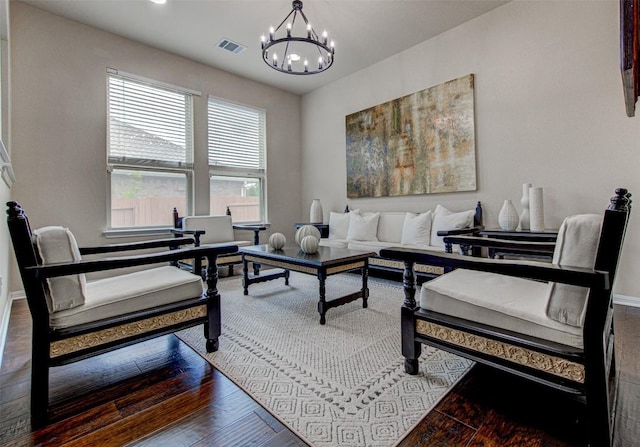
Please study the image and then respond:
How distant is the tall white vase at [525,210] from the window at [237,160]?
391 centimetres

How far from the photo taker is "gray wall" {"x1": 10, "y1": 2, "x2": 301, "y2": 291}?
10.9ft

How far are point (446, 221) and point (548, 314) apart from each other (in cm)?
253

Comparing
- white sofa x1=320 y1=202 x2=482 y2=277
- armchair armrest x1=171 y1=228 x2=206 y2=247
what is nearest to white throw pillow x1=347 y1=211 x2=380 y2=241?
white sofa x1=320 y1=202 x2=482 y2=277

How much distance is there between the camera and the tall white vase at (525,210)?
3174mm

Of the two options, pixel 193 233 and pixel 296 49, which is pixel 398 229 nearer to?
pixel 193 233

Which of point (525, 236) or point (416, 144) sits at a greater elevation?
point (416, 144)

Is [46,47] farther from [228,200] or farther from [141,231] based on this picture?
[228,200]

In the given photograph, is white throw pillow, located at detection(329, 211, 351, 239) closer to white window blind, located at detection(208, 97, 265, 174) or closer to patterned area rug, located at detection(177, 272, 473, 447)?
white window blind, located at detection(208, 97, 265, 174)

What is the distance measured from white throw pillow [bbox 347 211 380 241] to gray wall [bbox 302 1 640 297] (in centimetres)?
63

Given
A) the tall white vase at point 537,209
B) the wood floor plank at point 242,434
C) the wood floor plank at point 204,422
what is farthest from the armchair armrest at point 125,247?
the tall white vase at point 537,209

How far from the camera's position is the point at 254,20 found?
143 inches

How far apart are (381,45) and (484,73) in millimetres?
1410

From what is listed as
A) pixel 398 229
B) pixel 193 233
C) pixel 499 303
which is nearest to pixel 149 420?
pixel 499 303

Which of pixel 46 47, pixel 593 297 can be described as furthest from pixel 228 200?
pixel 593 297
